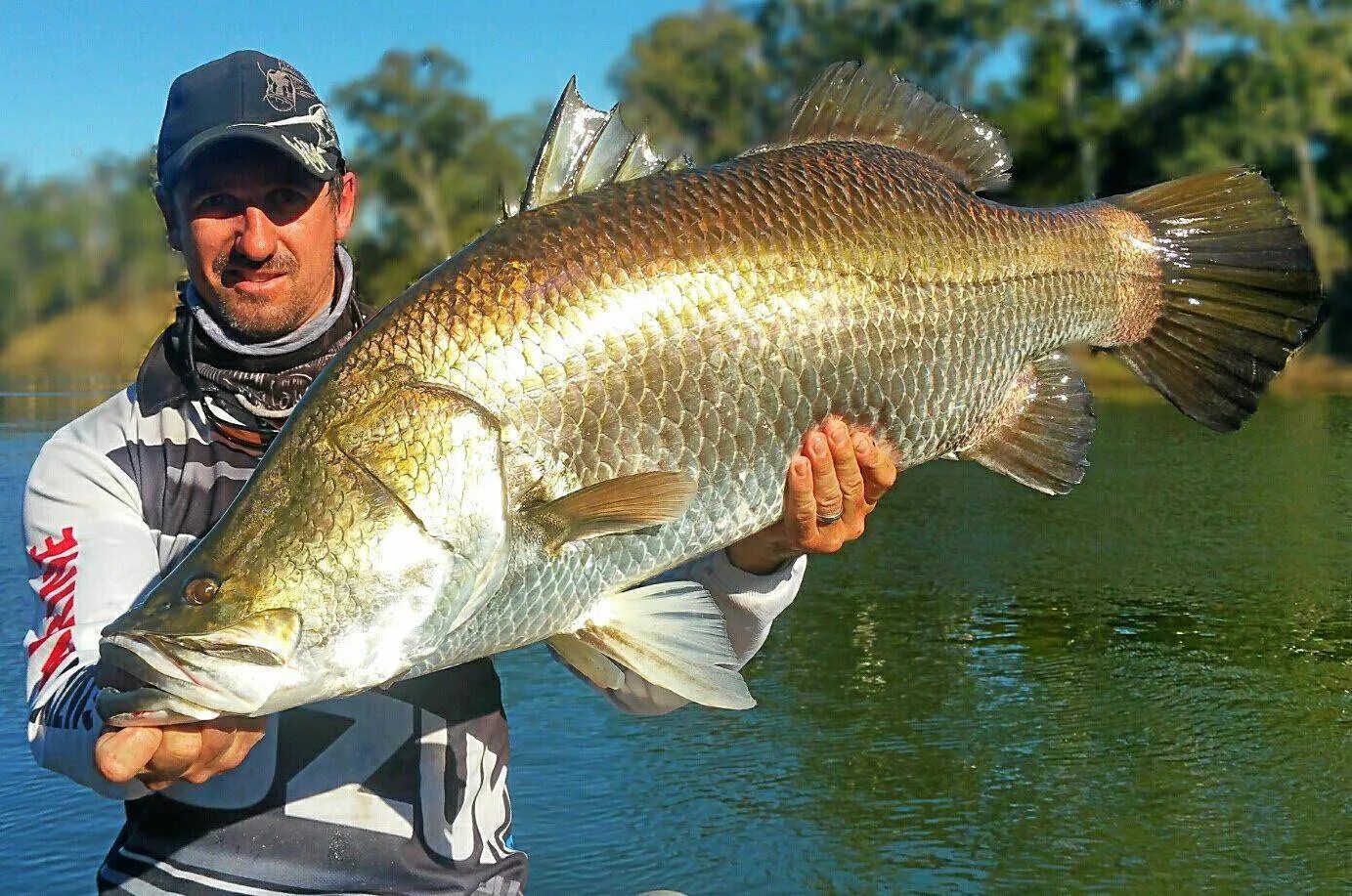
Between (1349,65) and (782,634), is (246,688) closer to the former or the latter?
(782,634)

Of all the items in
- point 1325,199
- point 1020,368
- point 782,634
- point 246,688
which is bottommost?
point 782,634

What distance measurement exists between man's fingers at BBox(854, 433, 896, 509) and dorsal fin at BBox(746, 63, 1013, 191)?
66cm

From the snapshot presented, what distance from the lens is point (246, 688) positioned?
7.25ft

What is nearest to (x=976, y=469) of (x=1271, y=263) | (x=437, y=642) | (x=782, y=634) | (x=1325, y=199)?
(x=782, y=634)

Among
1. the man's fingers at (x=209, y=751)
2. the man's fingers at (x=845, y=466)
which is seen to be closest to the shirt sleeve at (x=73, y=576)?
the man's fingers at (x=209, y=751)

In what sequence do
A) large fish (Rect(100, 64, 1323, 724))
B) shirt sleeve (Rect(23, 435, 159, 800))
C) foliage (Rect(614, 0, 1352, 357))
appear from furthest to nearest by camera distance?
foliage (Rect(614, 0, 1352, 357)), shirt sleeve (Rect(23, 435, 159, 800)), large fish (Rect(100, 64, 1323, 724))

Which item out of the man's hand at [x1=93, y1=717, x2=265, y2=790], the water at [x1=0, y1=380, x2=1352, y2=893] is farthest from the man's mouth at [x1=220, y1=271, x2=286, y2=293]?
the water at [x1=0, y1=380, x2=1352, y2=893]

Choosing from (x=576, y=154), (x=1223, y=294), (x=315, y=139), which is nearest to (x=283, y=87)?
(x=315, y=139)

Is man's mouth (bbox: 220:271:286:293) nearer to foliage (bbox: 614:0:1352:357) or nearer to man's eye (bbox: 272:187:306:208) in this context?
man's eye (bbox: 272:187:306:208)

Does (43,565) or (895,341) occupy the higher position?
(895,341)

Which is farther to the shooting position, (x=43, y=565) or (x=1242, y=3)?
(x=1242, y=3)

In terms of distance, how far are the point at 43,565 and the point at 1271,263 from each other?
8.86 ft

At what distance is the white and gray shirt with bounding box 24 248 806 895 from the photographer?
287cm

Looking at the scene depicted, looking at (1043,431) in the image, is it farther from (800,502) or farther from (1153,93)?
(1153,93)
